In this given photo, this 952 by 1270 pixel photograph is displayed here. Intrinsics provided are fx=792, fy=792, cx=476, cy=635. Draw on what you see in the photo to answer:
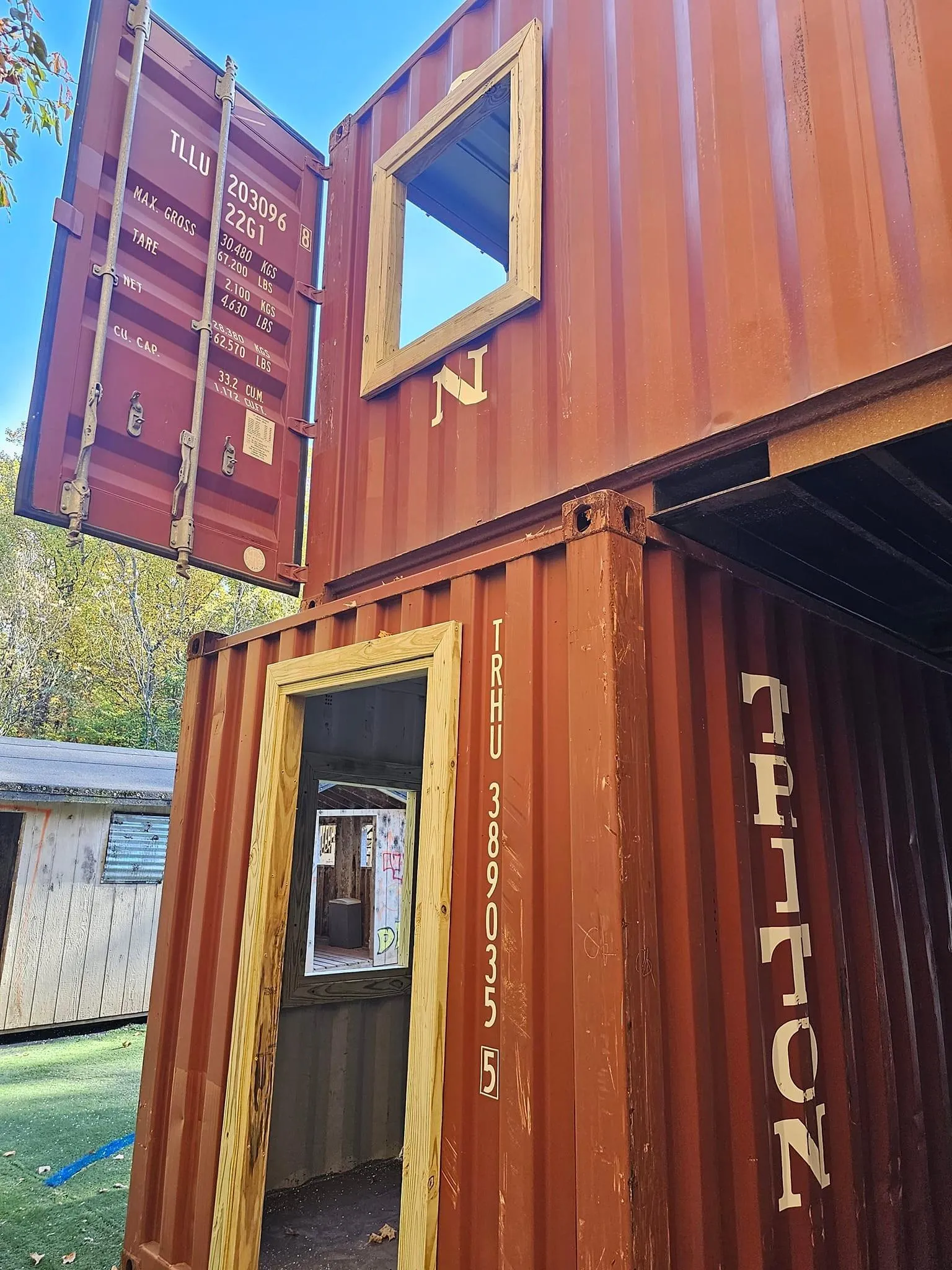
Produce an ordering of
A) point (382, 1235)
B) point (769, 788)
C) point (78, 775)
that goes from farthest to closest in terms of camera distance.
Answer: point (78, 775) < point (382, 1235) < point (769, 788)

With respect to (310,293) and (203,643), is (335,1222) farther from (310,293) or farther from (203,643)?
(310,293)

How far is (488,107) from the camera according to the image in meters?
4.25

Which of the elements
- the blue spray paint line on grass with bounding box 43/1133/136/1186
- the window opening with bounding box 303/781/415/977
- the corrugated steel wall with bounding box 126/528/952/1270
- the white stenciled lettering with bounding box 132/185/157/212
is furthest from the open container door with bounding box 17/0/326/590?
the blue spray paint line on grass with bounding box 43/1133/136/1186

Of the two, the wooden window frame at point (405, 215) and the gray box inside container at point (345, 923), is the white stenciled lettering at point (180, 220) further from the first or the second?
the gray box inside container at point (345, 923)

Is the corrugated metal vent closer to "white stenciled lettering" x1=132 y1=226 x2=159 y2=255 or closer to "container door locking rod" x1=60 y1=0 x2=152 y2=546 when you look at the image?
"container door locking rod" x1=60 y1=0 x2=152 y2=546

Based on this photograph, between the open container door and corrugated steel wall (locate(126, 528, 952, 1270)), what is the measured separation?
106 cm

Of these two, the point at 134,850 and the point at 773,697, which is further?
the point at 134,850

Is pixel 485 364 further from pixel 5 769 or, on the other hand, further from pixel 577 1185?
pixel 5 769

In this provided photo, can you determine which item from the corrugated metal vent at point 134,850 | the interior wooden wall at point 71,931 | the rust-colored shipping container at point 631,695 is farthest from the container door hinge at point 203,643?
the corrugated metal vent at point 134,850

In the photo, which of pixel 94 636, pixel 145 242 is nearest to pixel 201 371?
pixel 145 242

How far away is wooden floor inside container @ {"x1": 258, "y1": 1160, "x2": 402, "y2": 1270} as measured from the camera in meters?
3.67

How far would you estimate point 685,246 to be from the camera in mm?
3037

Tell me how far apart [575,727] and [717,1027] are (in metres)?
0.99

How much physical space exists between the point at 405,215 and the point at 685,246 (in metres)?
2.34
